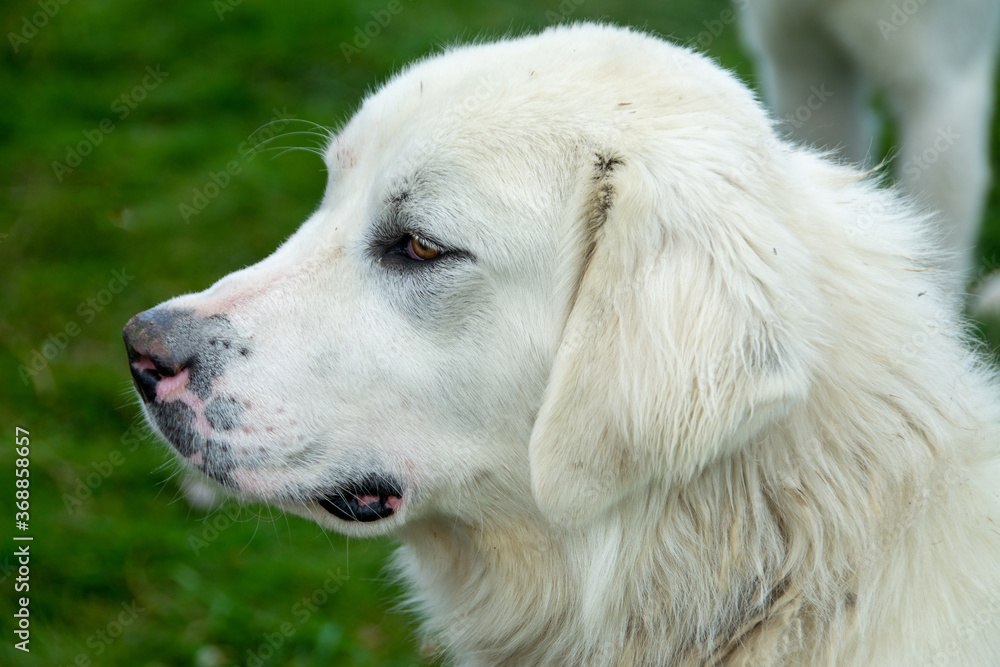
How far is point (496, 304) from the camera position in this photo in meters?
2.18

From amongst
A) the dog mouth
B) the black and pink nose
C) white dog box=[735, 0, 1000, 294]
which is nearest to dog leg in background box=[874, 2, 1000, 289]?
white dog box=[735, 0, 1000, 294]

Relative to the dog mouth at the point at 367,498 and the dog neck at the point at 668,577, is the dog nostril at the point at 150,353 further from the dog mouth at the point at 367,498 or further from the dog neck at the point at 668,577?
the dog neck at the point at 668,577

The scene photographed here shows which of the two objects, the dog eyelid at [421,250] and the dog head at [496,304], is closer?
the dog head at [496,304]

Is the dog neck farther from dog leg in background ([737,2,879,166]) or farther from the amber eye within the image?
dog leg in background ([737,2,879,166])

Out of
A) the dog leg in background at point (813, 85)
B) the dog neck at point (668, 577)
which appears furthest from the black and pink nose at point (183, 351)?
the dog leg in background at point (813, 85)

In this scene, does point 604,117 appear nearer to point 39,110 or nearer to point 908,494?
point 908,494

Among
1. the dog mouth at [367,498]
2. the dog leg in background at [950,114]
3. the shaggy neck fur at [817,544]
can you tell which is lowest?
the dog mouth at [367,498]

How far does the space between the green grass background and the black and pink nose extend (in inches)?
39.2

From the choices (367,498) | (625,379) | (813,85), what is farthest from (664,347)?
(813,85)

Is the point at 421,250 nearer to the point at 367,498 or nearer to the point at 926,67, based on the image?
the point at 367,498

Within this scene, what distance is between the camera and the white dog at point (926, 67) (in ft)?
14.0

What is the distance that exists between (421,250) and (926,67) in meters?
3.19

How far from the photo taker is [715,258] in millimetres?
1919

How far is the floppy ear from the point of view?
73.6 inches
